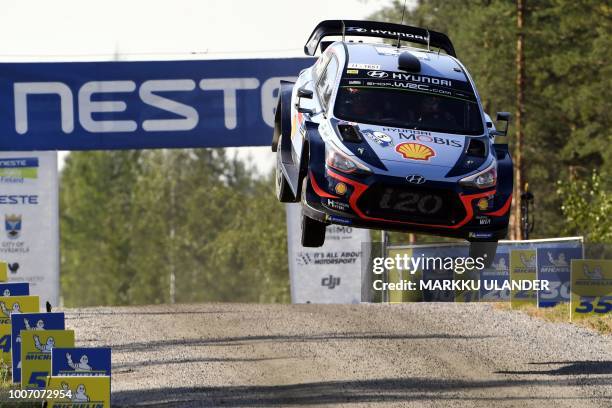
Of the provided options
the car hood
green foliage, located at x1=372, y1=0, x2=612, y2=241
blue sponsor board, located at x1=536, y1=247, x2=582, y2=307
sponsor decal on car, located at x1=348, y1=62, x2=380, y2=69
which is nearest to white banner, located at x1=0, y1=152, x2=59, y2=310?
blue sponsor board, located at x1=536, y1=247, x2=582, y2=307

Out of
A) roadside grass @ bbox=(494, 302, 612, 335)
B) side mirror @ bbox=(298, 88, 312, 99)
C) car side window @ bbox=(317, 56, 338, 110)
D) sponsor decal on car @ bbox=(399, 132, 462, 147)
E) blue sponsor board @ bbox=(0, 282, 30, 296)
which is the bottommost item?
roadside grass @ bbox=(494, 302, 612, 335)

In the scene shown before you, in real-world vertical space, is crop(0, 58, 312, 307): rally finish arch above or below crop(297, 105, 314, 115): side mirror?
above

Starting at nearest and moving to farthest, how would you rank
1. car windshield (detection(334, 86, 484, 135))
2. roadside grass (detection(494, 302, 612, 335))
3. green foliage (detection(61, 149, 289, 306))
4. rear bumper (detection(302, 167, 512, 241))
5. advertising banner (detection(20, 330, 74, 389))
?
rear bumper (detection(302, 167, 512, 241)) < advertising banner (detection(20, 330, 74, 389)) < car windshield (detection(334, 86, 484, 135)) < roadside grass (detection(494, 302, 612, 335)) < green foliage (detection(61, 149, 289, 306))

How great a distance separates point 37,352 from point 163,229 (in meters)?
69.3

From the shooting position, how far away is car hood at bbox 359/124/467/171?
12.7m

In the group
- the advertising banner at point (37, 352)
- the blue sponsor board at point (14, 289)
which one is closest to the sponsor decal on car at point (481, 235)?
the advertising banner at point (37, 352)

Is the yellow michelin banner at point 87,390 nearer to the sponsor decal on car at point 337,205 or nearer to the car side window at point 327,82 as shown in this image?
the sponsor decal on car at point 337,205

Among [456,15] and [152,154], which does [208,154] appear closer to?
[152,154]

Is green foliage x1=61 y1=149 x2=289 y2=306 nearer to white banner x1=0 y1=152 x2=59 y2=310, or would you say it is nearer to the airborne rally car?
white banner x1=0 y1=152 x2=59 y2=310

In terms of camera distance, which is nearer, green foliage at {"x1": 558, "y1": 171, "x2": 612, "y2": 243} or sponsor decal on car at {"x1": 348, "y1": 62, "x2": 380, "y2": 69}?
sponsor decal on car at {"x1": 348, "y1": 62, "x2": 380, "y2": 69}

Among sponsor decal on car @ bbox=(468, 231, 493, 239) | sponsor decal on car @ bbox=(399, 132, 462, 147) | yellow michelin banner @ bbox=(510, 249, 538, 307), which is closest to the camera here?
sponsor decal on car @ bbox=(468, 231, 493, 239)

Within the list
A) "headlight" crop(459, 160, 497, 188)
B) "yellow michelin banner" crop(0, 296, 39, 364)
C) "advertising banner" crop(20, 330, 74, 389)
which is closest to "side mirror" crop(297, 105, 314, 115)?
"headlight" crop(459, 160, 497, 188)

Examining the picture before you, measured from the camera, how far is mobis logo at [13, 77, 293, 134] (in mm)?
21969

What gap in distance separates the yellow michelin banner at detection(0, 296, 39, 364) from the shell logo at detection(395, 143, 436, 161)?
5540 millimetres
